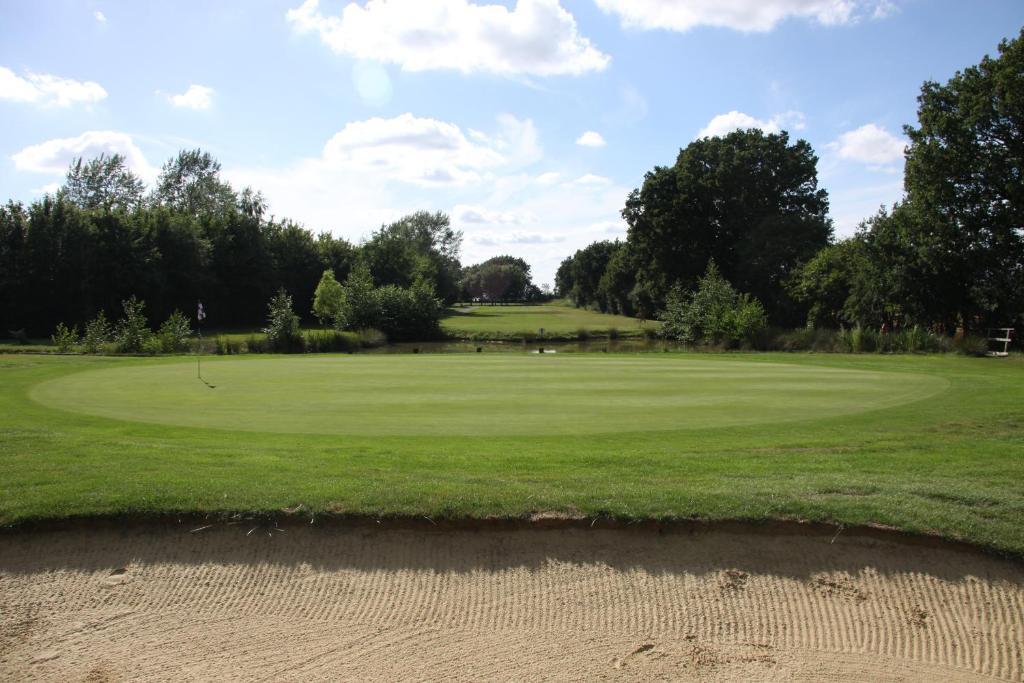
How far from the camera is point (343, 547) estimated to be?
6160 mm

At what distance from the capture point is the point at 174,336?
36.6 m

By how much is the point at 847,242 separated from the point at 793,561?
142 feet

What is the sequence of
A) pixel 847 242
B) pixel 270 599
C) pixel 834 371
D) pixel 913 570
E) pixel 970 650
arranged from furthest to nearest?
pixel 847 242, pixel 834 371, pixel 913 570, pixel 270 599, pixel 970 650

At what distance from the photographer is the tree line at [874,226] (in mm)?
32656

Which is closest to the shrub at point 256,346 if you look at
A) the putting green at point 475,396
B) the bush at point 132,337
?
the bush at point 132,337

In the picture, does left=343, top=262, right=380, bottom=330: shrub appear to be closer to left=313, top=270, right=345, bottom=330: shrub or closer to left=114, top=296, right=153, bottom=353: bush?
left=313, top=270, right=345, bottom=330: shrub

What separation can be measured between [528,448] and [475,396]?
496 cm

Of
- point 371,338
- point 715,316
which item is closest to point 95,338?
point 371,338

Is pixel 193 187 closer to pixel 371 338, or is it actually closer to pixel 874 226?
pixel 371 338

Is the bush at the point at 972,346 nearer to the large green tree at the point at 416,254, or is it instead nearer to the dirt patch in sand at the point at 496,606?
the dirt patch in sand at the point at 496,606

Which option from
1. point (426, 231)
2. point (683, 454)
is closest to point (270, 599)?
point (683, 454)

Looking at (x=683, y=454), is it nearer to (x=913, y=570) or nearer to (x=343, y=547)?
(x=913, y=570)

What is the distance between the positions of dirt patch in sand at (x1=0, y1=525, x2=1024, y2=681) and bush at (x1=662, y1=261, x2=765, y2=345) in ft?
113

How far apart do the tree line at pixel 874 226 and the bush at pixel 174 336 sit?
29.5 metres
